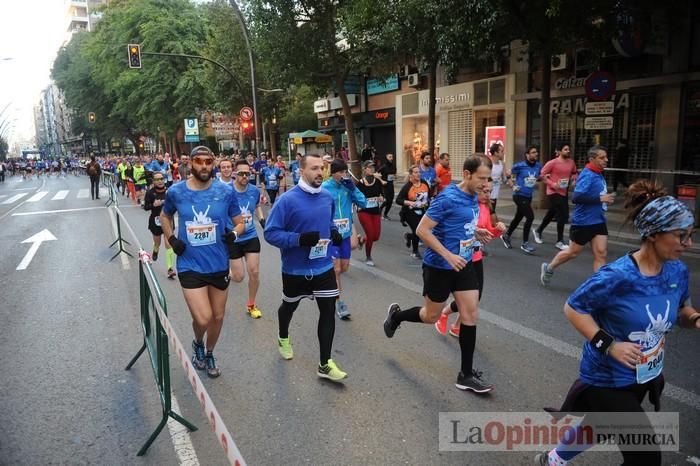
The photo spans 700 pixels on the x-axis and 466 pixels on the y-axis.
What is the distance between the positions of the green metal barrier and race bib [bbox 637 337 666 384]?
104 inches

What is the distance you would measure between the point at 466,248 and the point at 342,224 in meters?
2.13

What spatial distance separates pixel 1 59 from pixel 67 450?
31.0 meters

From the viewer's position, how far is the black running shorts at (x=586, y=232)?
6.39 metres

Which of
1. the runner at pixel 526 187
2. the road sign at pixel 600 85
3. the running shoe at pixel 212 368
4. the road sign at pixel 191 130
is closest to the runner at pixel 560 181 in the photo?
the runner at pixel 526 187

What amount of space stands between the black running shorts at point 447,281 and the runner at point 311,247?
0.79 metres

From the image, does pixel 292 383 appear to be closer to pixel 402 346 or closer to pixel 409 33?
pixel 402 346

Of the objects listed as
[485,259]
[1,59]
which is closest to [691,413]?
[485,259]

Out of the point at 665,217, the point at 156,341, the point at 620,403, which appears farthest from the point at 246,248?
the point at 665,217

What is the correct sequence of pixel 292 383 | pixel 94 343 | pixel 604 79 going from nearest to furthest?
1. pixel 292 383
2. pixel 94 343
3. pixel 604 79

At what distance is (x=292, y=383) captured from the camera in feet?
14.2

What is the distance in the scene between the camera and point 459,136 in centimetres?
2433

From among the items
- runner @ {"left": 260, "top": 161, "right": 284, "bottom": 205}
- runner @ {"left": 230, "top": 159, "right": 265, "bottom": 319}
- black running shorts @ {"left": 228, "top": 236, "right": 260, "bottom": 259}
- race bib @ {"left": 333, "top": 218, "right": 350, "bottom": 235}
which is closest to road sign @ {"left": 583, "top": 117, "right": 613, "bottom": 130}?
runner @ {"left": 260, "top": 161, "right": 284, "bottom": 205}

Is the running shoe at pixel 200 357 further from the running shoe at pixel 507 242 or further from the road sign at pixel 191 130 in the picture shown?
the road sign at pixel 191 130

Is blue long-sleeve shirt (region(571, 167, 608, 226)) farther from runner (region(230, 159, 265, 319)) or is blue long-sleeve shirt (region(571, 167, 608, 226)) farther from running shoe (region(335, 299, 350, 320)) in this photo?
runner (region(230, 159, 265, 319))
